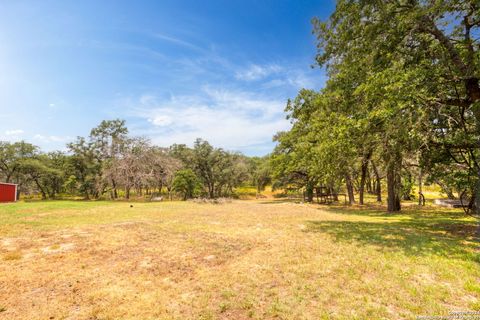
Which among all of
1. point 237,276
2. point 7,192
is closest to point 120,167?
point 7,192

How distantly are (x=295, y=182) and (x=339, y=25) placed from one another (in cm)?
2246

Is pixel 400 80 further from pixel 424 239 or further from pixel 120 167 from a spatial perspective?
pixel 120 167

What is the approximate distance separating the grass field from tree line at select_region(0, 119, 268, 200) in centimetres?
2299

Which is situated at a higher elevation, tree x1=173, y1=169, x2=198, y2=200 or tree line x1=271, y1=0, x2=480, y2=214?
tree line x1=271, y1=0, x2=480, y2=214

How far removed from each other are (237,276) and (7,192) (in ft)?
118

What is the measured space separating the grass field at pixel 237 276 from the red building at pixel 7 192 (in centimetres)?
2664

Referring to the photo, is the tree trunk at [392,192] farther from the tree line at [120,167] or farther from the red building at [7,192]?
the red building at [7,192]

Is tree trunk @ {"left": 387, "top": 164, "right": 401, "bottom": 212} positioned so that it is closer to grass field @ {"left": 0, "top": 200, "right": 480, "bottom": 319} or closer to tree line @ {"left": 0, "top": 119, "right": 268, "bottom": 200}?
grass field @ {"left": 0, "top": 200, "right": 480, "bottom": 319}

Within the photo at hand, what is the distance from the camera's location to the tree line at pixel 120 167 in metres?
30.6

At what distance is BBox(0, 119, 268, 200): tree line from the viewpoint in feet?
100

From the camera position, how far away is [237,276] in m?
4.78

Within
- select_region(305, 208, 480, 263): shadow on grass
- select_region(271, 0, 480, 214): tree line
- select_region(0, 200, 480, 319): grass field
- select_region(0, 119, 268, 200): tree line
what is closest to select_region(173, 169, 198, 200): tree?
select_region(0, 119, 268, 200): tree line

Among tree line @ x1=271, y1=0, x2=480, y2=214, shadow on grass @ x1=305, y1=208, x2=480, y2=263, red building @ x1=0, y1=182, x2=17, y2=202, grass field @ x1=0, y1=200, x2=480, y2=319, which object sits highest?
tree line @ x1=271, y1=0, x2=480, y2=214

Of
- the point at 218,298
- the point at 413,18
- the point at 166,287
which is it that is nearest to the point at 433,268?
the point at 218,298
